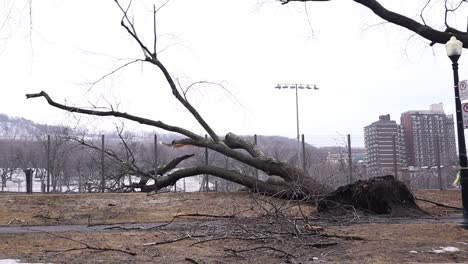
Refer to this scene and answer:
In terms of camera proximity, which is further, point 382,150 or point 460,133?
point 382,150

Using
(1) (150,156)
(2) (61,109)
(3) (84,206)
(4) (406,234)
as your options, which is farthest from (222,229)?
(1) (150,156)

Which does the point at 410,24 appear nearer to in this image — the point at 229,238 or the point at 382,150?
the point at 382,150

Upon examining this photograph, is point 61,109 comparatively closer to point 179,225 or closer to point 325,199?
point 179,225

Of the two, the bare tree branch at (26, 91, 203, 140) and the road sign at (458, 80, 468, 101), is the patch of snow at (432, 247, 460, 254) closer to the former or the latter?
the road sign at (458, 80, 468, 101)

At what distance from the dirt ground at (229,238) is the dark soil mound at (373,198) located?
2.18ft

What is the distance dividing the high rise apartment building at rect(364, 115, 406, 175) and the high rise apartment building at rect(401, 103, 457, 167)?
3.24ft

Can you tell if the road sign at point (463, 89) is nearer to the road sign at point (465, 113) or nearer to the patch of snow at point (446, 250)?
the road sign at point (465, 113)

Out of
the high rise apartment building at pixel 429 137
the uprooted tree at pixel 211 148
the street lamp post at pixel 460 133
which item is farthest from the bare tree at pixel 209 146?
the high rise apartment building at pixel 429 137

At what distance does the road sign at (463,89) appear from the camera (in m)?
9.22

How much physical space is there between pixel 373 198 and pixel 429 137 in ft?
43.6

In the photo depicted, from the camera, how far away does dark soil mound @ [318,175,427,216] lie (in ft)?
37.9

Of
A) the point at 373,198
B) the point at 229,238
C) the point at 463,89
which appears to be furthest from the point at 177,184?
the point at 463,89

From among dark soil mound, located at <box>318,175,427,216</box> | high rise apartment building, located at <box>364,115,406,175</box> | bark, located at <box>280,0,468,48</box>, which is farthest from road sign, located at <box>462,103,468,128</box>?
high rise apartment building, located at <box>364,115,406,175</box>

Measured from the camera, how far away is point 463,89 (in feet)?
30.4
